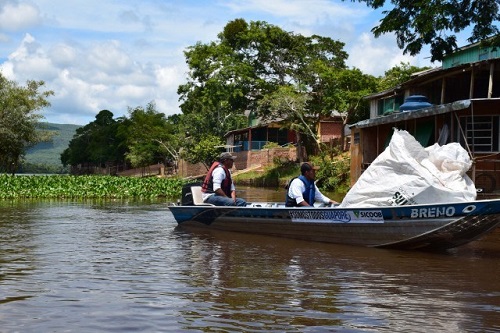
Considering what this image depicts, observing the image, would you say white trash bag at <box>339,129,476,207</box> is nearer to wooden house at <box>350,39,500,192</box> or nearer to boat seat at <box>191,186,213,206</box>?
boat seat at <box>191,186,213,206</box>

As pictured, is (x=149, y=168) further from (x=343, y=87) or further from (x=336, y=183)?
(x=336, y=183)

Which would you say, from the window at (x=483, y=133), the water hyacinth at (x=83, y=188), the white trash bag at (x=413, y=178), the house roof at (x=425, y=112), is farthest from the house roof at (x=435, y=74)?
the white trash bag at (x=413, y=178)

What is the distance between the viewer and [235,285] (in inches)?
312

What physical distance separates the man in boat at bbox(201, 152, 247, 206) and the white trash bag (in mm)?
2875

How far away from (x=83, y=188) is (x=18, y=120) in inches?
621

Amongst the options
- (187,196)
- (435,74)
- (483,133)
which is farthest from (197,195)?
(435,74)

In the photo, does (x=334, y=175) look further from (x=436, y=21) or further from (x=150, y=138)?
(x=150, y=138)

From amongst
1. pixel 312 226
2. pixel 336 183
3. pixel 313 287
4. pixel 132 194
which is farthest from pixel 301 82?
pixel 313 287

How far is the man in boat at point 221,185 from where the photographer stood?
13.4 m

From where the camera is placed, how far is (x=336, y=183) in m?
34.5

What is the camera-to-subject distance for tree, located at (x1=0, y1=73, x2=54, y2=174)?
41219 mm

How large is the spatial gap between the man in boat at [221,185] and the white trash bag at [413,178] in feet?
9.43

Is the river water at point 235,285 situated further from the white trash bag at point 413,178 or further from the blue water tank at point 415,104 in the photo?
the blue water tank at point 415,104

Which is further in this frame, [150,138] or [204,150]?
[150,138]
